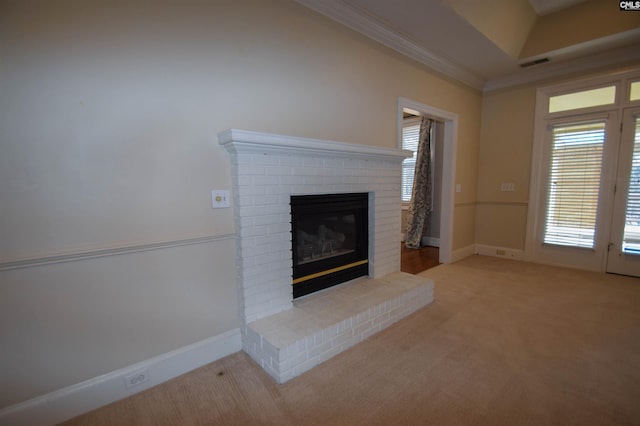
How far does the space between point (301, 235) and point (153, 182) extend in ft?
4.06

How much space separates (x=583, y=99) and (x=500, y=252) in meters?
2.40

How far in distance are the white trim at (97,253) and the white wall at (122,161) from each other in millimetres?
12

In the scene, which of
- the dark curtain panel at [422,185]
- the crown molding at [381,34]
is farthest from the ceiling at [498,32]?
the dark curtain panel at [422,185]

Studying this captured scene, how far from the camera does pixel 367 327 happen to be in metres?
2.23

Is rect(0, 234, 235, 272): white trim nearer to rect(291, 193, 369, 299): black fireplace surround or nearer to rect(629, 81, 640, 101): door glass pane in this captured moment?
rect(291, 193, 369, 299): black fireplace surround

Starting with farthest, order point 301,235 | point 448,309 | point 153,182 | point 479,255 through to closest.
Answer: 1. point 479,255
2. point 448,309
3. point 301,235
4. point 153,182

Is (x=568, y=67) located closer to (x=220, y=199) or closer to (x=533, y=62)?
(x=533, y=62)

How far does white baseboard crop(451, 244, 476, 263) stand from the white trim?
12.1ft

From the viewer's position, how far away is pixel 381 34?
9.24ft

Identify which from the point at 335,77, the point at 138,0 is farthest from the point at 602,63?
the point at 138,0

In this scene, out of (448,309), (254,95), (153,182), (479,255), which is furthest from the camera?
(479,255)

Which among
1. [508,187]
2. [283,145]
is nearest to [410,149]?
[508,187]

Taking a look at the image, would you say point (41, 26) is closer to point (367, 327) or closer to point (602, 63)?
point (367, 327)

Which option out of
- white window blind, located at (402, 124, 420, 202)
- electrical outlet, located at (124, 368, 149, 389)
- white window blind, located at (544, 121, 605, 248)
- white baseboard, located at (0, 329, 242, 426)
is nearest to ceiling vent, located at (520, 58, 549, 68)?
white window blind, located at (544, 121, 605, 248)
